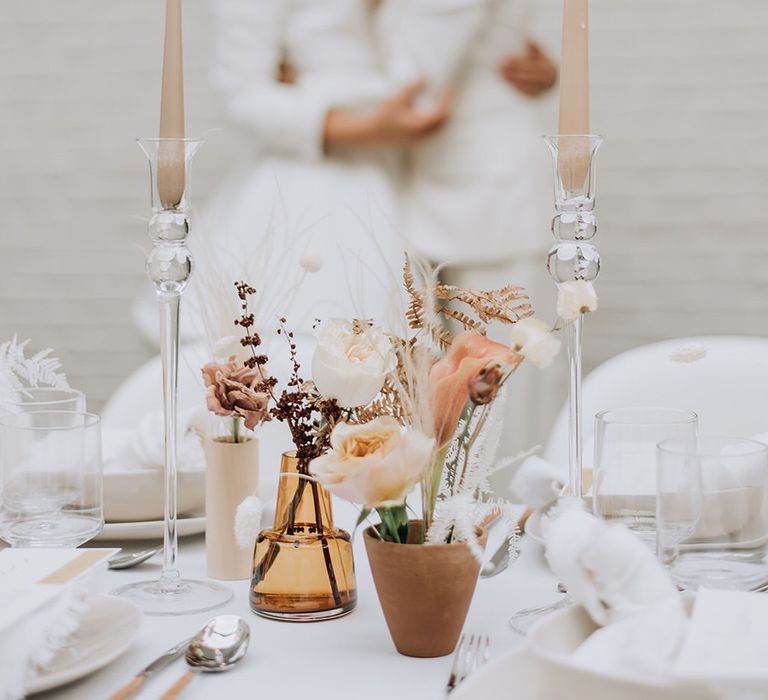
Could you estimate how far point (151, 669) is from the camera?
0.78 meters

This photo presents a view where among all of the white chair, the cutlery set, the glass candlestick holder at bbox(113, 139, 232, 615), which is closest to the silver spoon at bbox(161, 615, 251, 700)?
the cutlery set

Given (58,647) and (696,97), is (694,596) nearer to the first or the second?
(58,647)

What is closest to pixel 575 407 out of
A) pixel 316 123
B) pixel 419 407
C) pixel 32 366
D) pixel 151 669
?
pixel 419 407

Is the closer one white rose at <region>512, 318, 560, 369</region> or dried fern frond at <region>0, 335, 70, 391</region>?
white rose at <region>512, 318, 560, 369</region>

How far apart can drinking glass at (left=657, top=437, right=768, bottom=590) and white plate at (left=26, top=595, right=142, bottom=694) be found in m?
0.39

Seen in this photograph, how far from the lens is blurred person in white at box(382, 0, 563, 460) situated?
2684 millimetres

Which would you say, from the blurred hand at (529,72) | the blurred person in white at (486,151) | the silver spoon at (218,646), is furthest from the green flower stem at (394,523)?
the blurred hand at (529,72)

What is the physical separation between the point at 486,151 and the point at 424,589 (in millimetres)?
1998

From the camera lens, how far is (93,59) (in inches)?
133

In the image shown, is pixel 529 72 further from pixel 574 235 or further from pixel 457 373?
pixel 457 373

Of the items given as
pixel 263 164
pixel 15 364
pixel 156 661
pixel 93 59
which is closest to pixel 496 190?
pixel 263 164

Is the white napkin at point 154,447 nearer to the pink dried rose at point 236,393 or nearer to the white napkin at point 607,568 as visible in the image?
the pink dried rose at point 236,393

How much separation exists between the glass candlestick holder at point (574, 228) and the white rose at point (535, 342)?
109mm

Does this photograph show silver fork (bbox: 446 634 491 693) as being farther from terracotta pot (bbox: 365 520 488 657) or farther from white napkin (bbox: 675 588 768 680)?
white napkin (bbox: 675 588 768 680)
